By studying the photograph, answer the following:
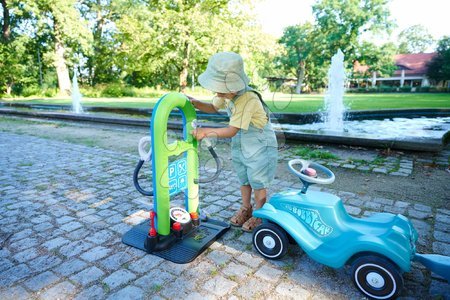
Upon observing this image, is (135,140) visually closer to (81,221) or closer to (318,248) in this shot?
(81,221)

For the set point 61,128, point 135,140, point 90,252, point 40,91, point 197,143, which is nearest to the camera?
point 90,252

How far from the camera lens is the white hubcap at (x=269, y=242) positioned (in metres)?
2.43

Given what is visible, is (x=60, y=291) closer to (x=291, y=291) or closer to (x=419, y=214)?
(x=291, y=291)

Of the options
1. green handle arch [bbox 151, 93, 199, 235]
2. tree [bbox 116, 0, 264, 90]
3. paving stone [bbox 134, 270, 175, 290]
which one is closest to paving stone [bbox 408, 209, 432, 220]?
green handle arch [bbox 151, 93, 199, 235]

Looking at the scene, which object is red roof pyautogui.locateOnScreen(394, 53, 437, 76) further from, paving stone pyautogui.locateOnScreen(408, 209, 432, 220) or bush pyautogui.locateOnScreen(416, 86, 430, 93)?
paving stone pyautogui.locateOnScreen(408, 209, 432, 220)

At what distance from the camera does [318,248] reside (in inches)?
86.2

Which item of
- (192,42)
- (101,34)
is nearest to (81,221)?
(192,42)

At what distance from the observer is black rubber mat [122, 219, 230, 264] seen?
2477 mm

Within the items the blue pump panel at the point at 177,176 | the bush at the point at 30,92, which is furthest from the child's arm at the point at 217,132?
A: the bush at the point at 30,92

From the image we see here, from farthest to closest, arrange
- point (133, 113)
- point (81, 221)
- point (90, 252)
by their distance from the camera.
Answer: point (133, 113) < point (81, 221) < point (90, 252)

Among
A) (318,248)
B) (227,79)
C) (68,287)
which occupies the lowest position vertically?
(68,287)

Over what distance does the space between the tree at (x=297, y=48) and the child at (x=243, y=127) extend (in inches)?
1719

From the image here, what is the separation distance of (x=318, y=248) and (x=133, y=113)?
1100 cm

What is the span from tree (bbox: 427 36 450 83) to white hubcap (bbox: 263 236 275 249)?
47.7 metres
